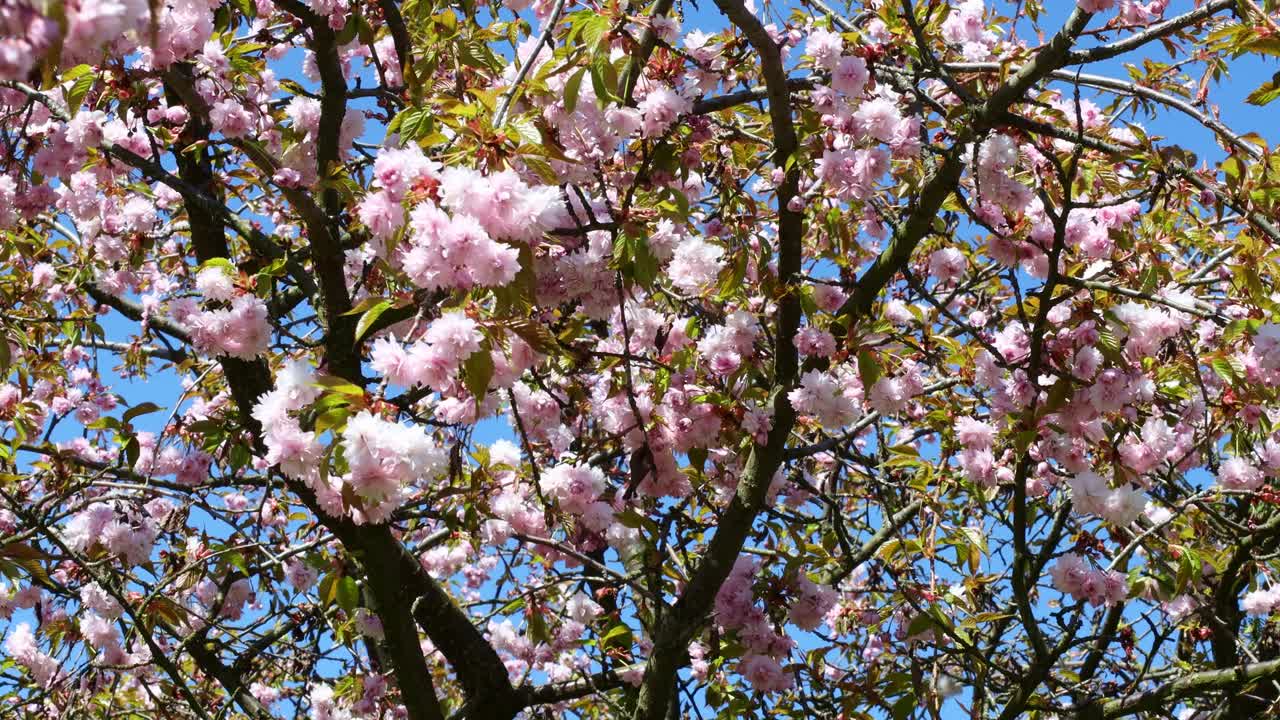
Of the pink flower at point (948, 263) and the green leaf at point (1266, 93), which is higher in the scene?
the pink flower at point (948, 263)

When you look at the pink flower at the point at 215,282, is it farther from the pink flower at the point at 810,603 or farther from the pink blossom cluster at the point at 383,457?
the pink flower at the point at 810,603

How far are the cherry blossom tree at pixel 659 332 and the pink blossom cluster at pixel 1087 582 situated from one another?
1 centimetres

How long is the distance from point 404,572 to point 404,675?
1.17ft

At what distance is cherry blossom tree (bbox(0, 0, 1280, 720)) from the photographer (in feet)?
7.77

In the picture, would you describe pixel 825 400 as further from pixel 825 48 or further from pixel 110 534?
pixel 110 534

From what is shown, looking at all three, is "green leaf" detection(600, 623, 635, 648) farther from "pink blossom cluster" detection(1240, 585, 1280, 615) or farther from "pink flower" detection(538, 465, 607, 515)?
"pink blossom cluster" detection(1240, 585, 1280, 615)

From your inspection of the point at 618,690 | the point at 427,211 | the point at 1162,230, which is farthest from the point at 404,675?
the point at 1162,230

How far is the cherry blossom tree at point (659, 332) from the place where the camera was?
7.77 ft

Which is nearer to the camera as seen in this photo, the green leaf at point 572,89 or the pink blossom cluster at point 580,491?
the green leaf at point 572,89

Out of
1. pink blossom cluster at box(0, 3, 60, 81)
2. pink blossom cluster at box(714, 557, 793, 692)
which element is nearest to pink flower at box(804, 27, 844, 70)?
pink blossom cluster at box(714, 557, 793, 692)

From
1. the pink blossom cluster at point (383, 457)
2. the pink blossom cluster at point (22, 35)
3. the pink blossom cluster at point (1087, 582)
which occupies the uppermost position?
the pink blossom cluster at point (1087, 582)

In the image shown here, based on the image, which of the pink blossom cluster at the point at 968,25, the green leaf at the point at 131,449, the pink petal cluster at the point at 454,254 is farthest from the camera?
the pink blossom cluster at the point at 968,25

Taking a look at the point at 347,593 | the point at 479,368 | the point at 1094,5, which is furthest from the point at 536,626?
the point at 1094,5

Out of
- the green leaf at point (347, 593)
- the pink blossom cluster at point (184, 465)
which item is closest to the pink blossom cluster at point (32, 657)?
the pink blossom cluster at point (184, 465)
